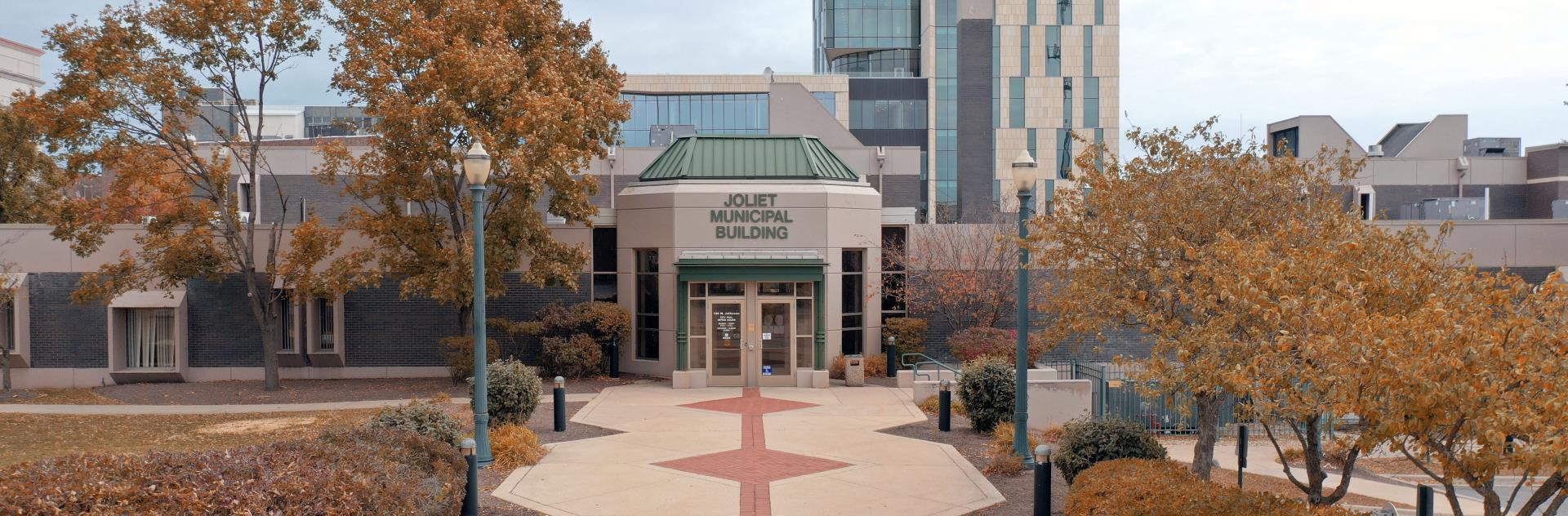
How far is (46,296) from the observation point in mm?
25859

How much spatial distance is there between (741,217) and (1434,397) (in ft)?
64.4

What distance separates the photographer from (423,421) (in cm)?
1340

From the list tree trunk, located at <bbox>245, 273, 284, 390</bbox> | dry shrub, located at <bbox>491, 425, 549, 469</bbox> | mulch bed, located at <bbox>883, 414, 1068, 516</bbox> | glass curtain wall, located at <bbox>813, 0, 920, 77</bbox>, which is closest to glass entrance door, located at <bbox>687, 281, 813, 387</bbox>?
mulch bed, located at <bbox>883, 414, 1068, 516</bbox>

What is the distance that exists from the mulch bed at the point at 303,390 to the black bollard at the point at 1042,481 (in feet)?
47.6

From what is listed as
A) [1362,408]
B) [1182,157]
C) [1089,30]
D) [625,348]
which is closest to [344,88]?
[625,348]

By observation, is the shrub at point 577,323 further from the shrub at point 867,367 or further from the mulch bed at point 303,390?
the shrub at point 867,367

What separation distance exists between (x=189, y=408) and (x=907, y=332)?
1636 cm

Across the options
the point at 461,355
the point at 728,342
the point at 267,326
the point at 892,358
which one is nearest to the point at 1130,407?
the point at 892,358

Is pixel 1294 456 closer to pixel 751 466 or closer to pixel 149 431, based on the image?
pixel 751 466

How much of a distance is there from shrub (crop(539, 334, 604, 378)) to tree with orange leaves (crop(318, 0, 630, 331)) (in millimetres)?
1683

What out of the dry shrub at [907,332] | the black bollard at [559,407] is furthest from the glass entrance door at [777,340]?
the black bollard at [559,407]

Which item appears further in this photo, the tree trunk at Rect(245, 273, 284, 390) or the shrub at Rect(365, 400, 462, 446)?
the tree trunk at Rect(245, 273, 284, 390)

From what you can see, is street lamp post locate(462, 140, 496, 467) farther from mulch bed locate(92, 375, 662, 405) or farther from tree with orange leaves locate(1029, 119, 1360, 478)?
mulch bed locate(92, 375, 662, 405)

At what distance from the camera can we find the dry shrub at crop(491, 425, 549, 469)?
1486cm
